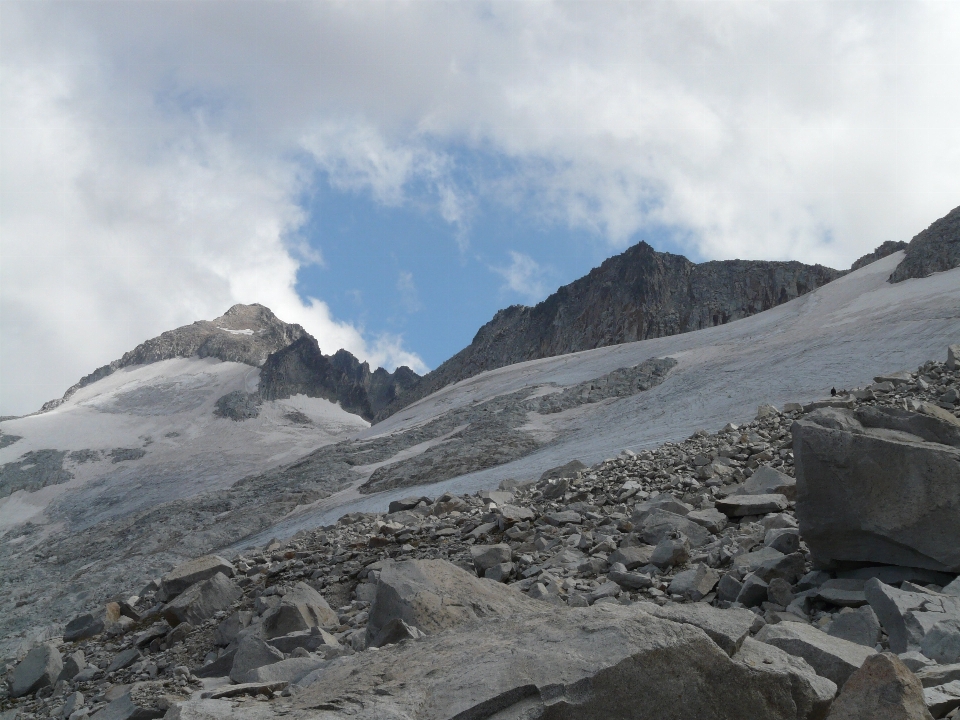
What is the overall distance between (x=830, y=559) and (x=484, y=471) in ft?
59.3

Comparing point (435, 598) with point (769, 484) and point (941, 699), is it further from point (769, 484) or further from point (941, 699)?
point (769, 484)

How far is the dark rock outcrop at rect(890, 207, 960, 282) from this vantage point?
37344 mm

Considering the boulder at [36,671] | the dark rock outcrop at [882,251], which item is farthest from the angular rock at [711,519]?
the dark rock outcrop at [882,251]

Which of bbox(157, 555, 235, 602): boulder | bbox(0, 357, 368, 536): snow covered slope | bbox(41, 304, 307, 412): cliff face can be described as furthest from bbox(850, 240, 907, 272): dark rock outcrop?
bbox(41, 304, 307, 412): cliff face

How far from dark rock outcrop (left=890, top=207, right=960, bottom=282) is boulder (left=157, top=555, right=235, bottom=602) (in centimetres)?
3815

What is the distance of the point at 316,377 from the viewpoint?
347ft

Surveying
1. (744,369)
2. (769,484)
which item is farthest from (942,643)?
(744,369)

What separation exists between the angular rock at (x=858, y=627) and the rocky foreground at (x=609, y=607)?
17 mm

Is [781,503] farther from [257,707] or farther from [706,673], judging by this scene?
[257,707]

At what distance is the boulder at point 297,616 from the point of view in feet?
26.3

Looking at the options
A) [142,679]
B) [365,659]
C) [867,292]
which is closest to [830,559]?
[365,659]

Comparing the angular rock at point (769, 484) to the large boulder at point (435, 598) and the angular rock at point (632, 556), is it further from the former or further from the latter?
the large boulder at point (435, 598)

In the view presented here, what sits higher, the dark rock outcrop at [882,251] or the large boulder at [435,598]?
the dark rock outcrop at [882,251]

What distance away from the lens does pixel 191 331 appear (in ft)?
380
